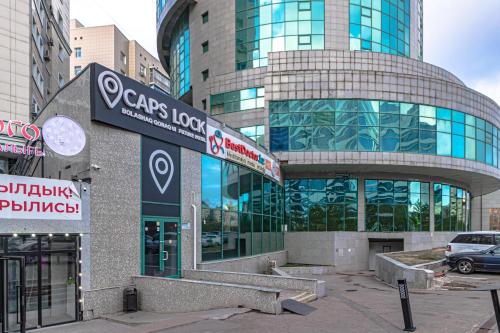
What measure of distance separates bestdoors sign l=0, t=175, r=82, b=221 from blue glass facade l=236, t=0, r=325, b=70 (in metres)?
24.8

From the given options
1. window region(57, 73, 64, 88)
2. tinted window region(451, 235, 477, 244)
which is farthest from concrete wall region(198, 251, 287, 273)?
window region(57, 73, 64, 88)

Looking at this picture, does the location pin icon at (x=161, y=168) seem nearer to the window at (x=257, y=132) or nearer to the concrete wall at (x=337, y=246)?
the window at (x=257, y=132)

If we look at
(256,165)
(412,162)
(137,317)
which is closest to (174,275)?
(137,317)

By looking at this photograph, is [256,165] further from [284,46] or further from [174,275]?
[284,46]

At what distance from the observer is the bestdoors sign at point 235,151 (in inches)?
717

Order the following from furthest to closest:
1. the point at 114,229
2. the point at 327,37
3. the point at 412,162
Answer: the point at 327,37
the point at 412,162
the point at 114,229

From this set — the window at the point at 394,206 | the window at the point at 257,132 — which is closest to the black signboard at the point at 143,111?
the window at the point at 257,132

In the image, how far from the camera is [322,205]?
1300 inches

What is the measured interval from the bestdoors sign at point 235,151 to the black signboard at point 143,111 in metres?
0.77

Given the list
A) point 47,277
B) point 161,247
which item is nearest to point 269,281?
point 161,247

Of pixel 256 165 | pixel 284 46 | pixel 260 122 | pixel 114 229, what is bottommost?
pixel 114 229

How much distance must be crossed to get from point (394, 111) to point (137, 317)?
24.9m

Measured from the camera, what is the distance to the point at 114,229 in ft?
42.1

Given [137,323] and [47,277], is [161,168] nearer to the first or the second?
[47,277]
